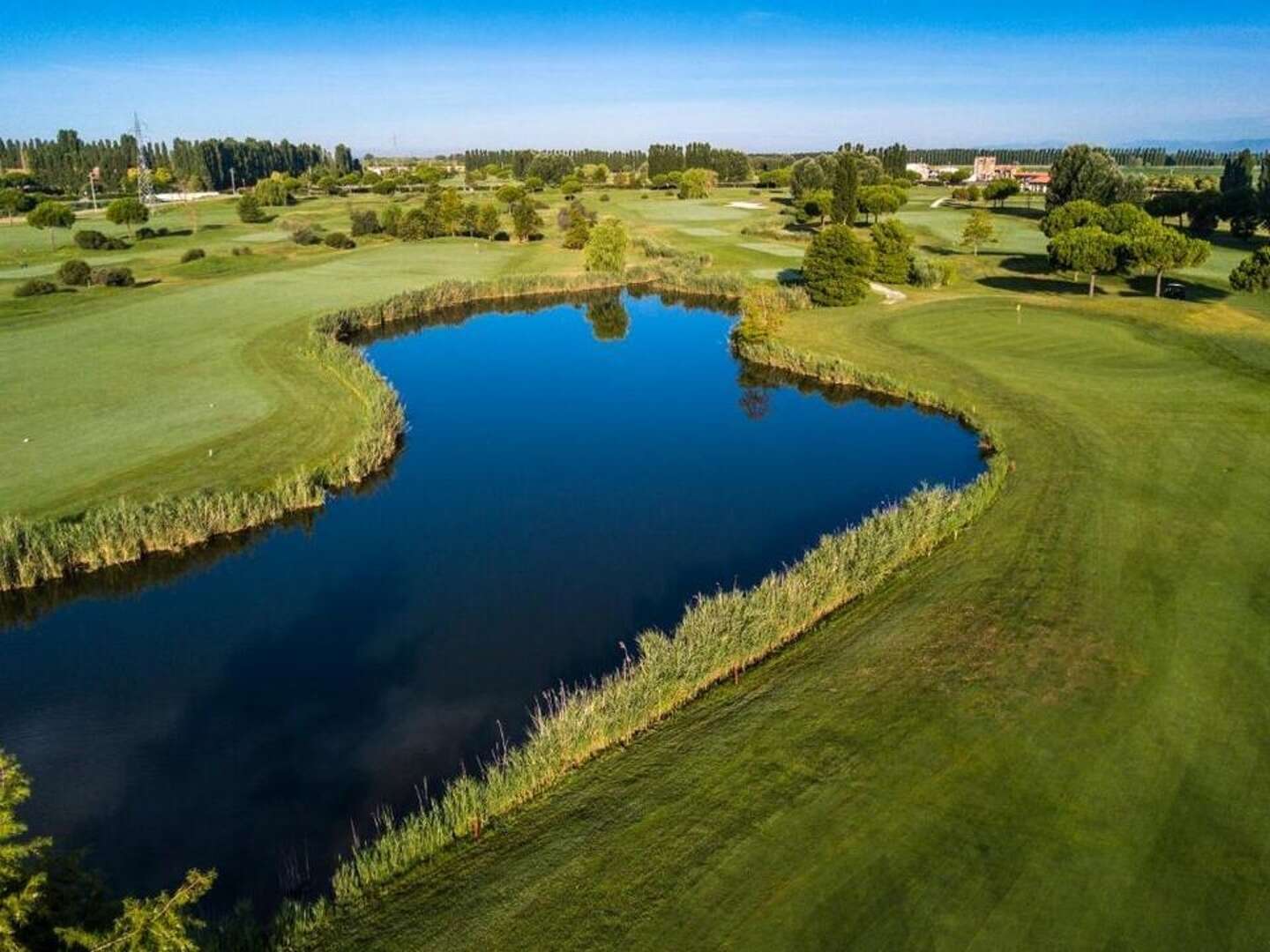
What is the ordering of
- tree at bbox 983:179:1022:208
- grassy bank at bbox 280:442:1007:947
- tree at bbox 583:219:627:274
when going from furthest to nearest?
tree at bbox 983:179:1022:208 < tree at bbox 583:219:627:274 < grassy bank at bbox 280:442:1007:947

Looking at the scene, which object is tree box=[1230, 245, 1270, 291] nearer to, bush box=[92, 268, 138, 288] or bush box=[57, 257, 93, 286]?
bush box=[92, 268, 138, 288]

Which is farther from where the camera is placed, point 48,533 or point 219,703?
point 48,533

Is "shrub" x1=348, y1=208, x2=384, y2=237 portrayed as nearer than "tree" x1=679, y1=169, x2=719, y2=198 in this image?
Yes

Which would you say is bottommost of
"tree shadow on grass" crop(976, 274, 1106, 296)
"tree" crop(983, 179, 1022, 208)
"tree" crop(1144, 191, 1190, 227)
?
"tree shadow on grass" crop(976, 274, 1106, 296)

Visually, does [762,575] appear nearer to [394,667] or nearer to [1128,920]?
[394,667]

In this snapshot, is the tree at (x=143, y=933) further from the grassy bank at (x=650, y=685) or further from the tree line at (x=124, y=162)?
the tree line at (x=124, y=162)

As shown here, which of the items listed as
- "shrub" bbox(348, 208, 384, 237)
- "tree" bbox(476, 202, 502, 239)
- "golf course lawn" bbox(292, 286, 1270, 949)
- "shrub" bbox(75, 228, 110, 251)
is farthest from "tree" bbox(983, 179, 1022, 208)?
"shrub" bbox(75, 228, 110, 251)

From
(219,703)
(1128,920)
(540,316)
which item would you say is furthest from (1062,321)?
(219,703)
